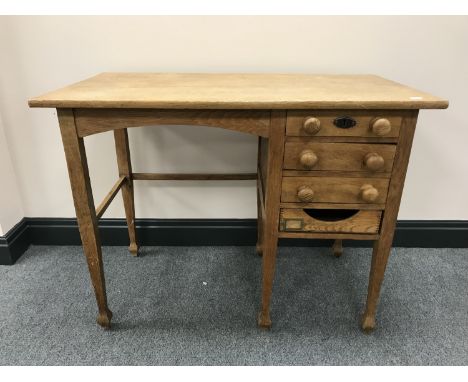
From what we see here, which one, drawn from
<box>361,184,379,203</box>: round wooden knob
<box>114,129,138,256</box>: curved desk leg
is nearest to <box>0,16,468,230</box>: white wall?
<box>114,129,138,256</box>: curved desk leg

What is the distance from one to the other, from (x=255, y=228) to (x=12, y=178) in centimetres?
115

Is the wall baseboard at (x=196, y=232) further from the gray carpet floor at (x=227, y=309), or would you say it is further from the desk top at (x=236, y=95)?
the desk top at (x=236, y=95)

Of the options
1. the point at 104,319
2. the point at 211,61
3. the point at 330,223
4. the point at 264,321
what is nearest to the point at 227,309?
the point at 264,321

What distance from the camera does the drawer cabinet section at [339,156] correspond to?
967 millimetres

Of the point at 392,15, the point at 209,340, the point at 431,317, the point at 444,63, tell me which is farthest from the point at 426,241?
the point at 209,340

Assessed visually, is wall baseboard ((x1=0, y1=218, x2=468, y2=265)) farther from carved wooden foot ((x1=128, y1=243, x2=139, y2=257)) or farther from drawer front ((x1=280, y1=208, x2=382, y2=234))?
drawer front ((x1=280, y1=208, x2=382, y2=234))

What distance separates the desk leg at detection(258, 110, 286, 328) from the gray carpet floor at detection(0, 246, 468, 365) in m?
0.19

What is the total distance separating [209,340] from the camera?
1215mm

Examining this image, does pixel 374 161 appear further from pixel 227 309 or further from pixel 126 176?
pixel 126 176

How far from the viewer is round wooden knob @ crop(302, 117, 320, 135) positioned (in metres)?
0.93

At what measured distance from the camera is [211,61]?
56.1 inches

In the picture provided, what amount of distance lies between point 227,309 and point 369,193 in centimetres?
71

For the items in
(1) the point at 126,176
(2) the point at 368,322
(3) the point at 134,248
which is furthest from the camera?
(3) the point at 134,248
